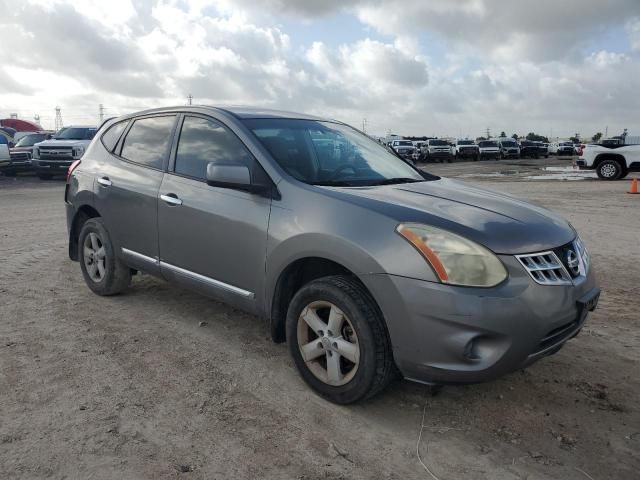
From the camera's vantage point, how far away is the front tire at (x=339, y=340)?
2928 millimetres

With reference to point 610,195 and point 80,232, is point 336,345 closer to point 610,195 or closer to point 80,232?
point 80,232

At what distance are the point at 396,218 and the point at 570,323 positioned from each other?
3.52ft

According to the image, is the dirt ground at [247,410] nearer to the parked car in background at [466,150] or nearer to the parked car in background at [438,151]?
the parked car in background at [438,151]

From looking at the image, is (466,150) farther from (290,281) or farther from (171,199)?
(290,281)

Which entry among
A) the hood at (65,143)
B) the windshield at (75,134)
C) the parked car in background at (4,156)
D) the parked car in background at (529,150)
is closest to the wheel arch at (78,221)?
the hood at (65,143)

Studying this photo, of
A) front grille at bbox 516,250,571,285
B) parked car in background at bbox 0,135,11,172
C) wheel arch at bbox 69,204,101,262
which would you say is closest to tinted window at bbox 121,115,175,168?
wheel arch at bbox 69,204,101,262

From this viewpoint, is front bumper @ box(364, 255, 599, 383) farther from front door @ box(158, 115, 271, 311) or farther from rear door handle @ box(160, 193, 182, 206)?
rear door handle @ box(160, 193, 182, 206)

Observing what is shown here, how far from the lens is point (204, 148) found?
4.06 meters

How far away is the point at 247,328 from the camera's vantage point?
14.4 feet

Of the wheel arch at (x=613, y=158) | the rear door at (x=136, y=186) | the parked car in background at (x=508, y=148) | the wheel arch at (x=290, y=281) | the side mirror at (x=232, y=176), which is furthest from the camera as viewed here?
the parked car in background at (x=508, y=148)

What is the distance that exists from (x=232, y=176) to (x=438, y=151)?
39.8 m

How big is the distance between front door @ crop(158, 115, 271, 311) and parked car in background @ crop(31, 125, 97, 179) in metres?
15.4

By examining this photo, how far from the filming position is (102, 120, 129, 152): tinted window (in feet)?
16.5

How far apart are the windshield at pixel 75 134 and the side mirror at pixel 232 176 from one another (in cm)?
1748
